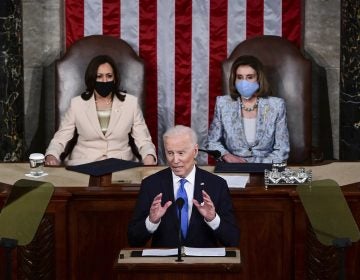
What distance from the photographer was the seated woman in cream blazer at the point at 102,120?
6297 millimetres

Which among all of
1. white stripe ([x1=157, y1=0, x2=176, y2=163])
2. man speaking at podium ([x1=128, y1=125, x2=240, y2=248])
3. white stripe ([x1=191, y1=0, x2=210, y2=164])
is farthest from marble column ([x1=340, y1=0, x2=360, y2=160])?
man speaking at podium ([x1=128, y1=125, x2=240, y2=248])

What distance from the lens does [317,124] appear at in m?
7.29

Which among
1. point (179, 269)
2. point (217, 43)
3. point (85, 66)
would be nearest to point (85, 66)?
point (85, 66)

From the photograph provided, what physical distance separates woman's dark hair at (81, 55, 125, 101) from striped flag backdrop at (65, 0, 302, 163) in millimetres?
795

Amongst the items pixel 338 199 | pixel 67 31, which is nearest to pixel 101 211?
pixel 338 199

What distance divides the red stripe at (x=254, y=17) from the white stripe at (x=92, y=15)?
126 cm

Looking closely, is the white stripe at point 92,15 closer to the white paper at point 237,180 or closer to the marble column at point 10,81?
the marble column at point 10,81

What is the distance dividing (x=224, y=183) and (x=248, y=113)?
6.88 feet

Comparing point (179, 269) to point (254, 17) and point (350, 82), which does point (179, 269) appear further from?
point (254, 17)

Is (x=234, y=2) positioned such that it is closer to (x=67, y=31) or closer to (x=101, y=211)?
(x=67, y=31)

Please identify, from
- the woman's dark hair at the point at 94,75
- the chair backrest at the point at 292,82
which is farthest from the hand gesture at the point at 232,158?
the woman's dark hair at the point at 94,75

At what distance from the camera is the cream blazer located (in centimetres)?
631

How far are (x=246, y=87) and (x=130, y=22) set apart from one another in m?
1.45

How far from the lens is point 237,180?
490 cm
